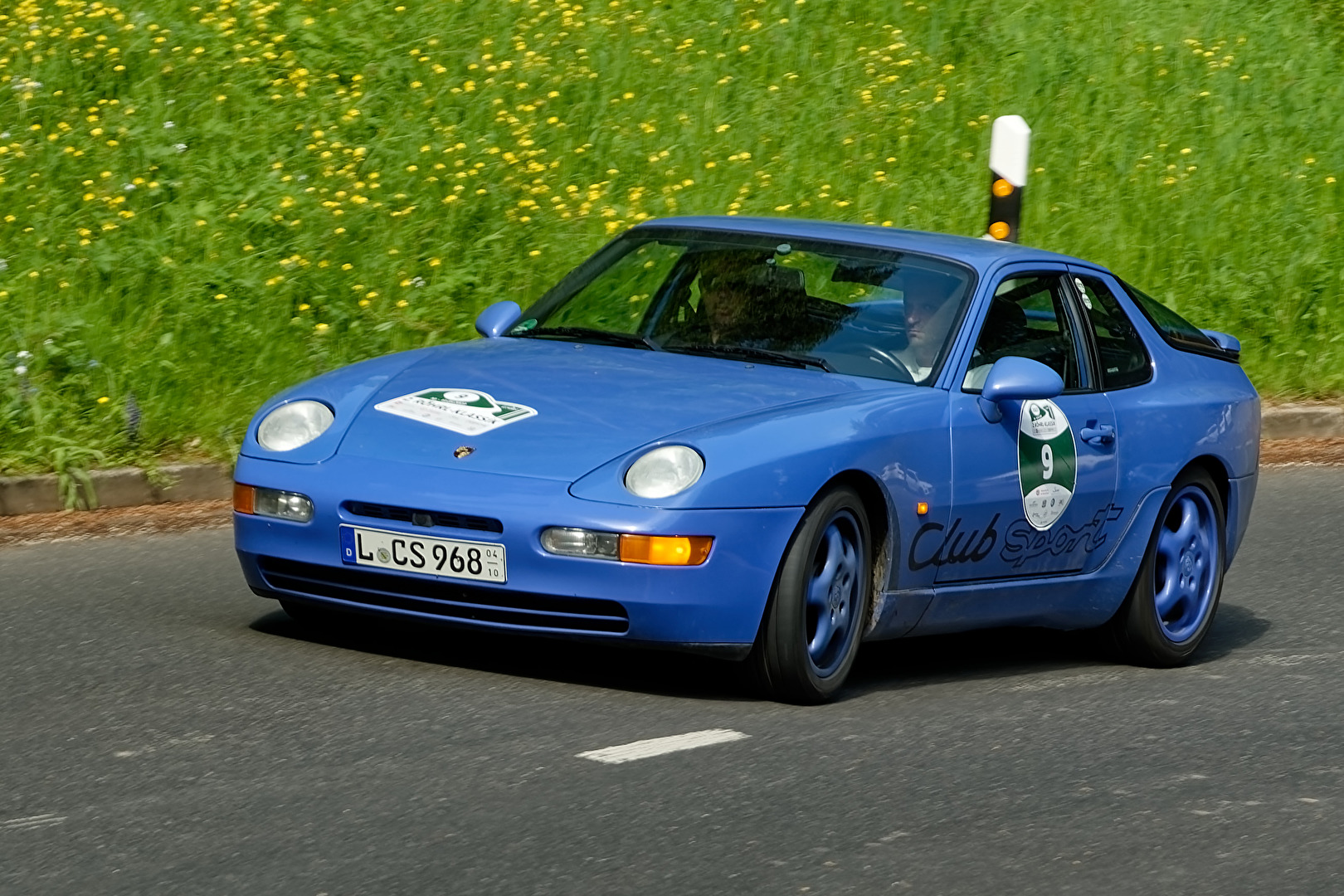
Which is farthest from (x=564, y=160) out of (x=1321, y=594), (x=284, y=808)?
(x=284, y=808)

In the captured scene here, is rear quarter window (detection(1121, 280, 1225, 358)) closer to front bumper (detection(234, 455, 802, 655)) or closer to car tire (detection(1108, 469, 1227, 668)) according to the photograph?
car tire (detection(1108, 469, 1227, 668))

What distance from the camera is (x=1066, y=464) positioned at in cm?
699

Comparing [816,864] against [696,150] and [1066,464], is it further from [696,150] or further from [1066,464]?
[696,150]

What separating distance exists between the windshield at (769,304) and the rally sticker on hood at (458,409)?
2.72 ft

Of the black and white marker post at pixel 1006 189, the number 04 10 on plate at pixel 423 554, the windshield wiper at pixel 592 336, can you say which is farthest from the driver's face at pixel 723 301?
the black and white marker post at pixel 1006 189

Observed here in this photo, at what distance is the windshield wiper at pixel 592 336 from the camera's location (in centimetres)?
702

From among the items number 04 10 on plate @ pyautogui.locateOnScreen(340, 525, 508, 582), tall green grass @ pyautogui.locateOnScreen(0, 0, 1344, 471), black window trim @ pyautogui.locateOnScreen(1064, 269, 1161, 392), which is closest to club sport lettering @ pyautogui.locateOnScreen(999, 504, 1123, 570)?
black window trim @ pyautogui.locateOnScreen(1064, 269, 1161, 392)

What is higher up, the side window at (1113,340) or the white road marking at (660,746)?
the side window at (1113,340)

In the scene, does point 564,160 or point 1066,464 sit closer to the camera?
point 1066,464


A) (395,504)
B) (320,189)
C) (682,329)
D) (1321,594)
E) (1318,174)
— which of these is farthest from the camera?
(1318,174)

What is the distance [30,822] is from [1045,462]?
3.64 m

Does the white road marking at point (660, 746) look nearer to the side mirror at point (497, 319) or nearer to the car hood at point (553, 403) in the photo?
the car hood at point (553, 403)

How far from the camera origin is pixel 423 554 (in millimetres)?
5848

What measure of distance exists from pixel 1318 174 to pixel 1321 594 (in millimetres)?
9245
